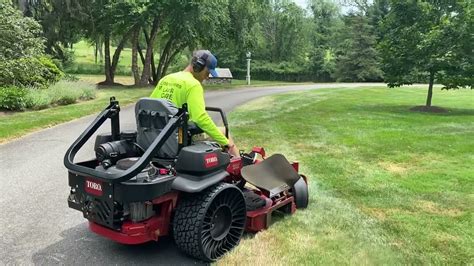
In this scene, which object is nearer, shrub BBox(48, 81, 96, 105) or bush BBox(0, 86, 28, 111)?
bush BBox(0, 86, 28, 111)

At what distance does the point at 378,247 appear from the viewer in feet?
14.1

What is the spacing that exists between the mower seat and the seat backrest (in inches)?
37.1

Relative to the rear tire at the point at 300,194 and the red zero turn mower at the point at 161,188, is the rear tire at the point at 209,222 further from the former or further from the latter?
the rear tire at the point at 300,194

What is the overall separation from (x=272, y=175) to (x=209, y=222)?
1.31 meters

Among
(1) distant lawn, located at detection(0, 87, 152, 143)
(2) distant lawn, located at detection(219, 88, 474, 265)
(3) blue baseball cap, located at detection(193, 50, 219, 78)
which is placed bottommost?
(1) distant lawn, located at detection(0, 87, 152, 143)

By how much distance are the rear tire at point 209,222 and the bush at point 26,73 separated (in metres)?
13.0

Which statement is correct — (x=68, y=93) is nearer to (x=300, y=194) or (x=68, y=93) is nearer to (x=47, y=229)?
(x=47, y=229)

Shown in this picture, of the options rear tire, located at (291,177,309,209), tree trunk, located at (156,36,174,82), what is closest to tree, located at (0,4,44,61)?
rear tire, located at (291,177,309,209)

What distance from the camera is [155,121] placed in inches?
161

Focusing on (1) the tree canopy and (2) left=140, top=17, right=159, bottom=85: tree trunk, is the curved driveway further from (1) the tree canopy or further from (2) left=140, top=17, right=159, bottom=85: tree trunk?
(2) left=140, top=17, right=159, bottom=85: tree trunk

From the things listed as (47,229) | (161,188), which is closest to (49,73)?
(47,229)

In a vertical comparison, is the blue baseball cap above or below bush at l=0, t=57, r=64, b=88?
above

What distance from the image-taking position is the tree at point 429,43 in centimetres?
1570

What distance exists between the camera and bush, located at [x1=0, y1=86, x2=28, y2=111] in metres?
13.5
